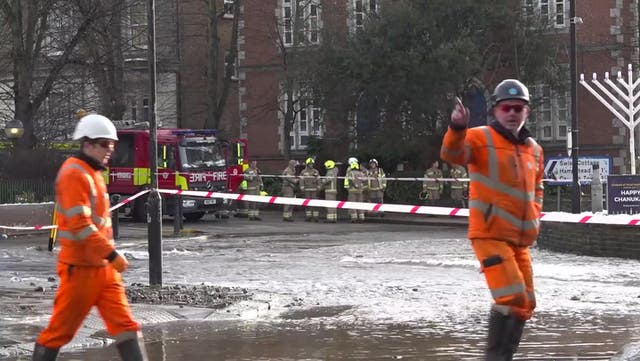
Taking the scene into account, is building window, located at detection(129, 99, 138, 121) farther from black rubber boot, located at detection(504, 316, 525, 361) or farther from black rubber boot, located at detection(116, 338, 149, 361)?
black rubber boot, located at detection(504, 316, 525, 361)

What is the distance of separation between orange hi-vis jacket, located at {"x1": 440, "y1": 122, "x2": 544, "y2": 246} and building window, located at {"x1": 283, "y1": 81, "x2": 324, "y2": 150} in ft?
105

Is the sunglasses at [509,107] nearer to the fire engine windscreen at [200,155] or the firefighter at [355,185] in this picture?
the firefighter at [355,185]

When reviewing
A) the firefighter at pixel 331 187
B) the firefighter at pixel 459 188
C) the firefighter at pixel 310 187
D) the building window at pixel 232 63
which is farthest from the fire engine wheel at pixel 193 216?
the building window at pixel 232 63

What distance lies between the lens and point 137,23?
115ft

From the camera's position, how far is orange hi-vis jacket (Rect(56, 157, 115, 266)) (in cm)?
644

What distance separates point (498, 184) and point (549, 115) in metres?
32.2

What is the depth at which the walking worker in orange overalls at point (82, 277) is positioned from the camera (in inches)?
253

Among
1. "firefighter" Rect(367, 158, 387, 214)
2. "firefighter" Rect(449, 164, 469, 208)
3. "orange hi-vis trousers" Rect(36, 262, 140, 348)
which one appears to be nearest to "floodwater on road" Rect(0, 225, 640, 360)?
"orange hi-vis trousers" Rect(36, 262, 140, 348)

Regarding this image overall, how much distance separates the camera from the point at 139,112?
1882 inches

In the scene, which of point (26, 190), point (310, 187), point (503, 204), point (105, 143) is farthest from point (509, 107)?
point (310, 187)

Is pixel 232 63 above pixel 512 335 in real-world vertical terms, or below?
above

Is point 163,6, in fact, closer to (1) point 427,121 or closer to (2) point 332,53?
(2) point 332,53

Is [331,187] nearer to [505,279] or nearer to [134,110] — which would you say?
[134,110]

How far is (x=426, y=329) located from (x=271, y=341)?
1482 millimetres
